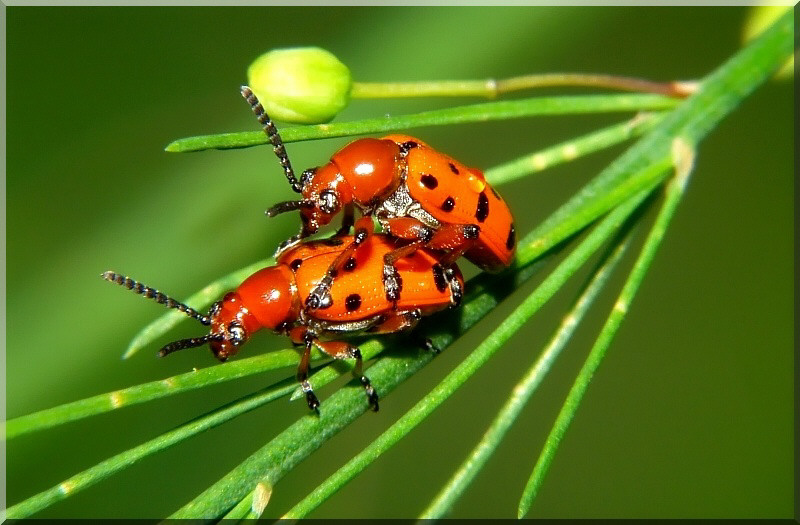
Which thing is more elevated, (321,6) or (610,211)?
(321,6)

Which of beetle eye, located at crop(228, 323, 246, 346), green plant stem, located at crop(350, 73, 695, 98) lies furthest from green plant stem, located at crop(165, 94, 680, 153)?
beetle eye, located at crop(228, 323, 246, 346)

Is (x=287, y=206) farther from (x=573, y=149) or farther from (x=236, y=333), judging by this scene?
Result: (x=573, y=149)

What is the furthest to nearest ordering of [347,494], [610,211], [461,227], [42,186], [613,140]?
[347,494], [42,186], [461,227], [613,140], [610,211]

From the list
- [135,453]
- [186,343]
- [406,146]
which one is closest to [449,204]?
[406,146]

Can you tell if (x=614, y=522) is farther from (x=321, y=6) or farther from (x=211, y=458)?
(x=321, y=6)

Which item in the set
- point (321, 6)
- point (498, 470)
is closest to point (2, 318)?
point (321, 6)

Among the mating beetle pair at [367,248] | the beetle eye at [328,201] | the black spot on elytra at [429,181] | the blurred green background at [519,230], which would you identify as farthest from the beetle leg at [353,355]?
the blurred green background at [519,230]
